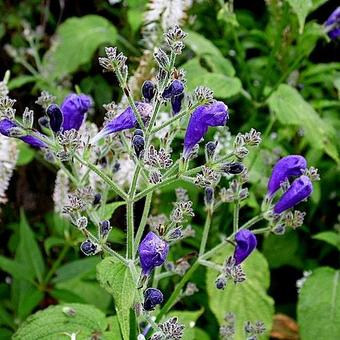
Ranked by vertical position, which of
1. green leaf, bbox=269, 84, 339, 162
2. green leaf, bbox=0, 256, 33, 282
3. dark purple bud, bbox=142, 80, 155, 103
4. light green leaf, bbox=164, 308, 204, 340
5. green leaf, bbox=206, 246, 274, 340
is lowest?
green leaf, bbox=0, 256, 33, 282

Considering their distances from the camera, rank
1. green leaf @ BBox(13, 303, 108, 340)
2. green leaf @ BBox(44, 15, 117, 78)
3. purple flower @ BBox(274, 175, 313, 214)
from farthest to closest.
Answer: green leaf @ BBox(44, 15, 117, 78) → green leaf @ BBox(13, 303, 108, 340) → purple flower @ BBox(274, 175, 313, 214)

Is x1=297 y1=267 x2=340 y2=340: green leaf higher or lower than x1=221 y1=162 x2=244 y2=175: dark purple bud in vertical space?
lower

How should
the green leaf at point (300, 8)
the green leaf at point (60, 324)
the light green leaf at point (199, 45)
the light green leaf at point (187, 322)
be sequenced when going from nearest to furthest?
the green leaf at point (60, 324) < the light green leaf at point (187, 322) < the green leaf at point (300, 8) < the light green leaf at point (199, 45)

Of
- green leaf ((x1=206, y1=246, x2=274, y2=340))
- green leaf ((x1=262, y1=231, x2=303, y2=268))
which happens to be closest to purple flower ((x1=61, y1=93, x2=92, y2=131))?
green leaf ((x1=206, y1=246, x2=274, y2=340))

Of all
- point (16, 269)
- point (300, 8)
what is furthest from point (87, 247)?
point (300, 8)

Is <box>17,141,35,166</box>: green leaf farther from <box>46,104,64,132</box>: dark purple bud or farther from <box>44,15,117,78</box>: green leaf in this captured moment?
<box>46,104,64,132</box>: dark purple bud

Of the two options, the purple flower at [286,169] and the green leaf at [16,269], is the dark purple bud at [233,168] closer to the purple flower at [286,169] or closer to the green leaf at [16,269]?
the purple flower at [286,169]

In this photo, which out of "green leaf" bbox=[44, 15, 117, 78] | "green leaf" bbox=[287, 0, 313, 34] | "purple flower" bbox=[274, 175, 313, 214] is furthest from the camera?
"green leaf" bbox=[44, 15, 117, 78]

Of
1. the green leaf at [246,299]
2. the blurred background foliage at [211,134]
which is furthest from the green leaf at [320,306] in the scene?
the green leaf at [246,299]
